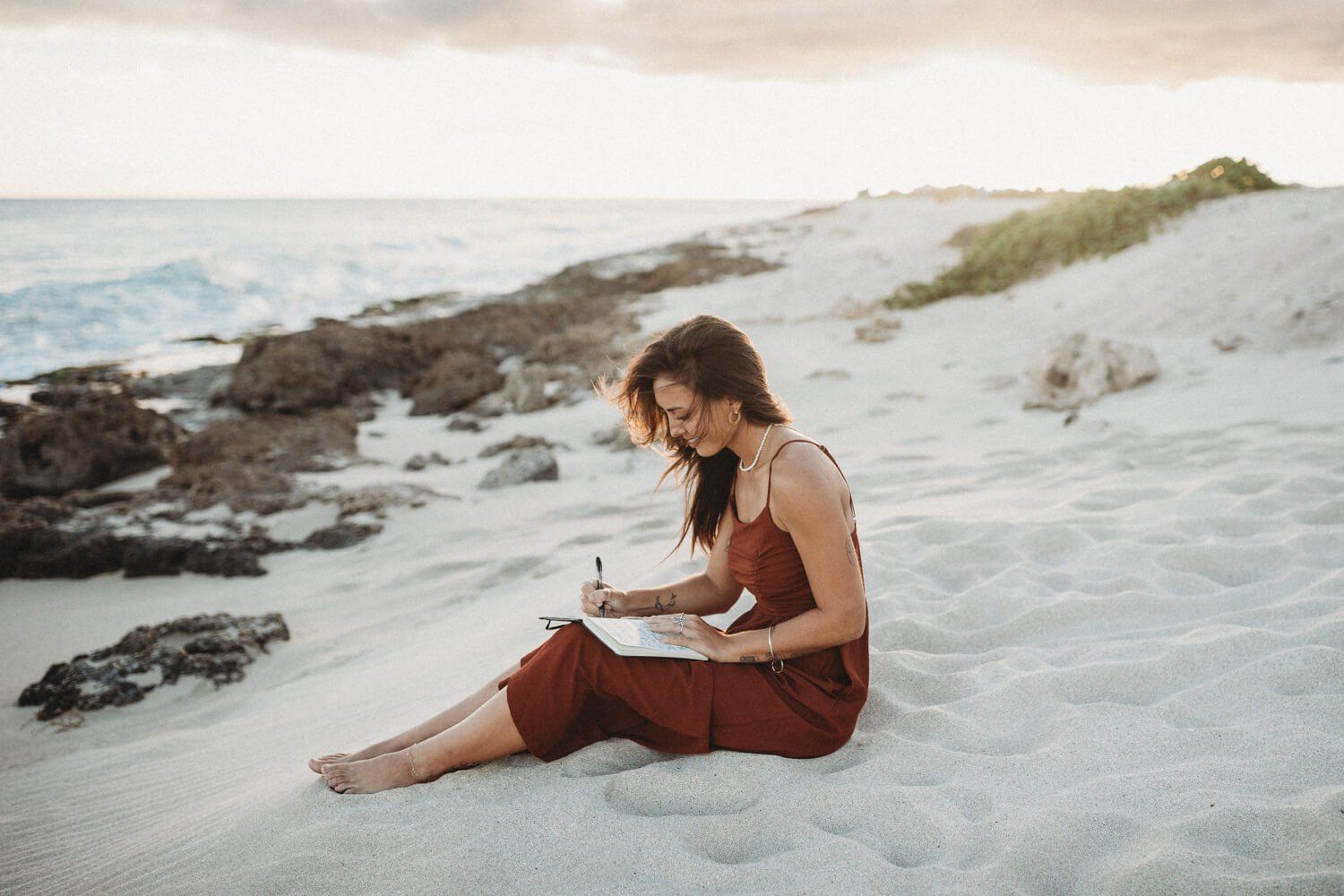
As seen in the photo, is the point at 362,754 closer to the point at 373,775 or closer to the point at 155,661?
the point at 373,775

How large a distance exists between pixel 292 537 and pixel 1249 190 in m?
14.7

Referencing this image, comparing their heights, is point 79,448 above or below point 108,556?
above

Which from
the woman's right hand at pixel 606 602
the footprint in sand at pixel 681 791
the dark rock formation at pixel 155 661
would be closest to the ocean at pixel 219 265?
the dark rock formation at pixel 155 661

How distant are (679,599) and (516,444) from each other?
5812mm

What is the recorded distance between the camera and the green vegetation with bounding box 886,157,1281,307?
13.6 meters

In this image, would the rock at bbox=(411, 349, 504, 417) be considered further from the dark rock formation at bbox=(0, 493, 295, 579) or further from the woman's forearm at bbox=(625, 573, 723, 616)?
the woman's forearm at bbox=(625, 573, 723, 616)

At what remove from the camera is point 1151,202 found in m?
13.7

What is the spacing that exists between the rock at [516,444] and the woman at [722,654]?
19.3ft

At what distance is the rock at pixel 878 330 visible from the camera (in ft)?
41.2

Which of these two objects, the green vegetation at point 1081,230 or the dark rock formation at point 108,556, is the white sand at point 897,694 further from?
the green vegetation at point 1081,230

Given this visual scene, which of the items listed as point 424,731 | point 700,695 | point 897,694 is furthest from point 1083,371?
point 424,731

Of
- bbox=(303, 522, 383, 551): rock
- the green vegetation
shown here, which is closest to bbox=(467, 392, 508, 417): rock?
bbox=(303, 522, 383, 551): rock

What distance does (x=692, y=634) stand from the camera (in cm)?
284

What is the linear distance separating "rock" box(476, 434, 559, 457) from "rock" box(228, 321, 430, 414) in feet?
11.9
